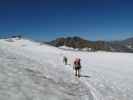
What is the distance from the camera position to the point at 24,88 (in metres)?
13.6

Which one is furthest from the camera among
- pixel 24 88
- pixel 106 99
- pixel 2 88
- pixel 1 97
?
pixel 106 99

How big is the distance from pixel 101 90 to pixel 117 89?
1.73m

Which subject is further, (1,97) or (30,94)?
(30,94)

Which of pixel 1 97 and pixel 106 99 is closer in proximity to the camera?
pixel 1 97

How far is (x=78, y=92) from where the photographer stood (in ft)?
51.2

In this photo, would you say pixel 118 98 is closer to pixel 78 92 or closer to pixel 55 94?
pixel 78 92

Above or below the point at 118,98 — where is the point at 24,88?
above

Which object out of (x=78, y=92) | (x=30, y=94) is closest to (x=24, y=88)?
(x=30, y=94)

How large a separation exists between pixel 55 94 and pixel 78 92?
2.48 m

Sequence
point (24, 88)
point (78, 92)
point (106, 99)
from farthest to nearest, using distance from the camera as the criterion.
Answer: point (78, 92) → point (106, 99) → point (24, 88)

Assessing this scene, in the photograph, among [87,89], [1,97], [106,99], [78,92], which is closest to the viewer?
[1,97]

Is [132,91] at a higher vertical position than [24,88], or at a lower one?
lower

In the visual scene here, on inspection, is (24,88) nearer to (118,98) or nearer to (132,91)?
(118,98)

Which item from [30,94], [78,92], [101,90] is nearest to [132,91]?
[101,90]
